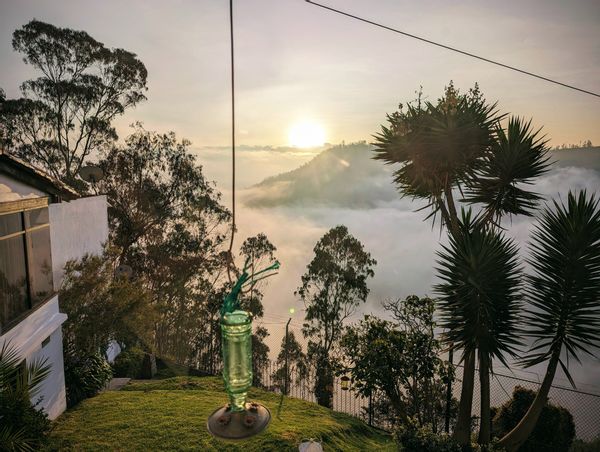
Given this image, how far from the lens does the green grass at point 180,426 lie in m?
7.94

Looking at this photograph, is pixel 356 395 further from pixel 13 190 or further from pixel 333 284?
pixel 333 284

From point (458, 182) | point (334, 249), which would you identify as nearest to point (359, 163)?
point (334, 249)

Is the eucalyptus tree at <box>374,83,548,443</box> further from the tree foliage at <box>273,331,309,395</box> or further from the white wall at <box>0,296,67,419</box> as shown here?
the tree foliage at <box>273,331,309,395</box>

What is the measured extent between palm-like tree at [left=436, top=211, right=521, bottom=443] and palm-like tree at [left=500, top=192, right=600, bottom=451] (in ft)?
1.41

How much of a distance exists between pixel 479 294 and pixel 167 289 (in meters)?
18.6

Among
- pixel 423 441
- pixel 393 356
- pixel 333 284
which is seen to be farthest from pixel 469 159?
pixel 333 284

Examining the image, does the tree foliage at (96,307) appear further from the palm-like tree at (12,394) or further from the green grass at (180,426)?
the palm-like tree at (12,394)

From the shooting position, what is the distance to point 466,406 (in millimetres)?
9117

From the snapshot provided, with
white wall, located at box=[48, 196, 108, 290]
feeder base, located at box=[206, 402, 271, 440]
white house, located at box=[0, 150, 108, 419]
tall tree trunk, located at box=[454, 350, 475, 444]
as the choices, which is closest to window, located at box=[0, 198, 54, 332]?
white house, located at box=[0, 150, 108, 419]

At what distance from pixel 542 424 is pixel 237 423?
10613mm

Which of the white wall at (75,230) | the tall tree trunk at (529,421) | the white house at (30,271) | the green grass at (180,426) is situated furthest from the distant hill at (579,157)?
the white house at (30,271)

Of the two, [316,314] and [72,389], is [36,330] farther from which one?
[316,314]

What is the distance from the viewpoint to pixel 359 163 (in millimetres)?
169750

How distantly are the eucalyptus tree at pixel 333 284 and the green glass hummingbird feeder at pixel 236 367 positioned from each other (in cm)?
2117
